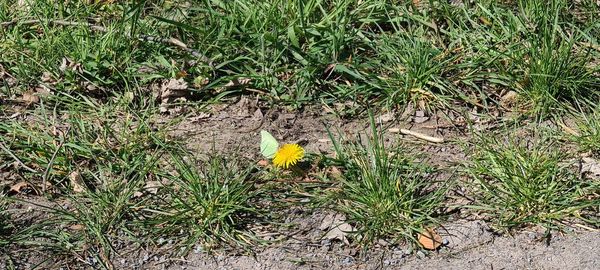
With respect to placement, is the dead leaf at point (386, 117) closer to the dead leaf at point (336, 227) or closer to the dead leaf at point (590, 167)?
the dead leaf at point (336, 227)

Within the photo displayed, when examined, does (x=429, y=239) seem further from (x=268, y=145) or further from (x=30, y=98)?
(x=30, y=98)

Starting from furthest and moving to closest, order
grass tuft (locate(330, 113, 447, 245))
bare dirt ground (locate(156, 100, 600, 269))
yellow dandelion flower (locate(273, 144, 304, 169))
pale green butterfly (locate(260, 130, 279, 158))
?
pale green butterfly (locate(260, 130, 279, 158)) → yellow dandelion flower (locate(273, 144, 304, 169)) → grass tuft (locate(330, 113, 447, 245)) → bare dirt ground (locate(156, 100, 600, 269))

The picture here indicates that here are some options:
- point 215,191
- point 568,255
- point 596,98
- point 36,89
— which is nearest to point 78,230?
point 215,191

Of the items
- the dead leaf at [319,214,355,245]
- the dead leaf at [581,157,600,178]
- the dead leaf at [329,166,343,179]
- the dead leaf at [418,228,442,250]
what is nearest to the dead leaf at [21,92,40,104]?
the dead leaf at [329,166,343,179]

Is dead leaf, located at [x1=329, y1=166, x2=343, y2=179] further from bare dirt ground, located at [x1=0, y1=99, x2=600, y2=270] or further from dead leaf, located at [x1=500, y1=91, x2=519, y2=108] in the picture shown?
dead leaf, located at [x1=500, y1=91, x2=519, y2=108]

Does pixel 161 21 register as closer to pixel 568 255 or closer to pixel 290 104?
pixel 290 104

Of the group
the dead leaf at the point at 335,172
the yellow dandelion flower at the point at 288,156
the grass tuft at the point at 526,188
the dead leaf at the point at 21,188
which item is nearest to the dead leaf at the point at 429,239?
the grass tuft at the point at 526,188

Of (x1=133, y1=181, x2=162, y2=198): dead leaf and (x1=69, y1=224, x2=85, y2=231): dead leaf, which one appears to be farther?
(x1=133, y1=181, x2=162, y2=198): dead leaf
